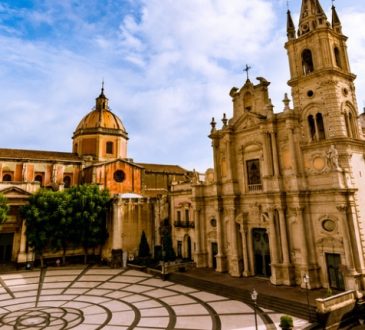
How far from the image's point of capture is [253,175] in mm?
24891

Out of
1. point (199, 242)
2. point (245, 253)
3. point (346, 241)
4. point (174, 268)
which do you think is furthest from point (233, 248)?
point (346, 241)

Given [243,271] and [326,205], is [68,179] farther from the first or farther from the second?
[326,205]

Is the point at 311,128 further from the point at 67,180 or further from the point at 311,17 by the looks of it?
the point at 67,180

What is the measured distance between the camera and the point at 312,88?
21.4m

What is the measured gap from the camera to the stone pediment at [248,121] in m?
24.4

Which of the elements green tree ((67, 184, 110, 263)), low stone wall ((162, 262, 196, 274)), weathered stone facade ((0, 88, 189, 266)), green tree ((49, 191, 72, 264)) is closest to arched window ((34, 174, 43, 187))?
weathered stone facade ((0, 88, 189, 266))

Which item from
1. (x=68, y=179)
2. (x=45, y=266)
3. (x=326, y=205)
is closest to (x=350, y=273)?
(x=326, y=205)

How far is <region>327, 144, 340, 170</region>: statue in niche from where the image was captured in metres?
18.7

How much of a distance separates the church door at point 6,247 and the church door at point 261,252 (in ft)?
86.5

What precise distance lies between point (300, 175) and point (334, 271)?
265 inches

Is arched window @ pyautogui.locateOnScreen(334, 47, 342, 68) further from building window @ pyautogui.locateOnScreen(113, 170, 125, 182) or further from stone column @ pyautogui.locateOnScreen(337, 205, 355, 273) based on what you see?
building window @ pyautogui.locateOnScreen(113, 170, 125, 182)

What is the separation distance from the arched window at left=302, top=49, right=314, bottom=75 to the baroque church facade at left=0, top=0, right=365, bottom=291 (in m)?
0.08

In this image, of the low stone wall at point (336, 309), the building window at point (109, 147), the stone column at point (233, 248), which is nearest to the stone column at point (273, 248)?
the stone column at point (233, 248)

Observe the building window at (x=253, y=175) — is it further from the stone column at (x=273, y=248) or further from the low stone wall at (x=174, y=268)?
the low stone wall at (x=174, y=268)
